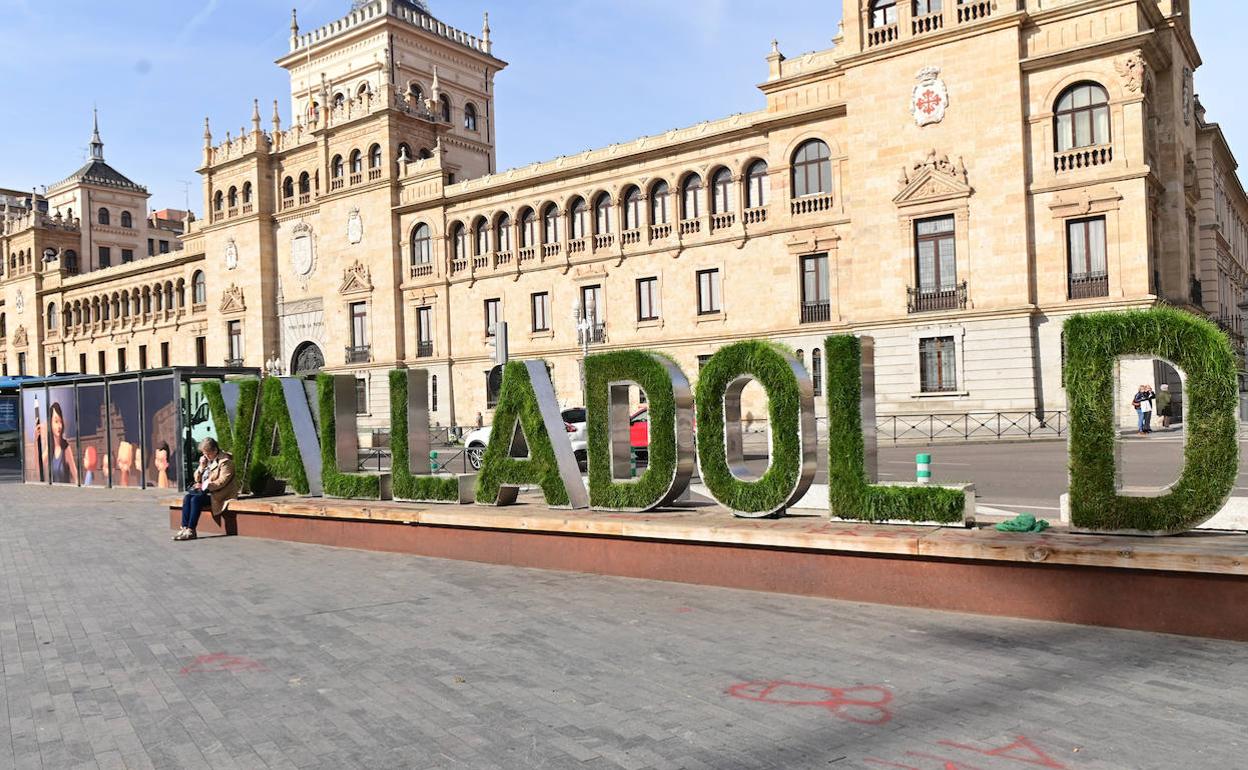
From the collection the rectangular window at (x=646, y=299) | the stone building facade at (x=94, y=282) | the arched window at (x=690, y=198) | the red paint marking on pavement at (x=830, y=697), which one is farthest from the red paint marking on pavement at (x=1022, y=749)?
the stone building facade at (x=94, y=282)

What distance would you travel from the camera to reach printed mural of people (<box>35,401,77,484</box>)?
2497cm

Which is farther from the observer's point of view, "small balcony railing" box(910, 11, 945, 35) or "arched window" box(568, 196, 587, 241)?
"arched window" box(568, 196, 587, 241)

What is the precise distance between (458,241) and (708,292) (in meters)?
13.8

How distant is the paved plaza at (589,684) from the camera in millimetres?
4645

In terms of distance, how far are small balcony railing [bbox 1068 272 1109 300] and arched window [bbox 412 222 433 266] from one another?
1107 inches

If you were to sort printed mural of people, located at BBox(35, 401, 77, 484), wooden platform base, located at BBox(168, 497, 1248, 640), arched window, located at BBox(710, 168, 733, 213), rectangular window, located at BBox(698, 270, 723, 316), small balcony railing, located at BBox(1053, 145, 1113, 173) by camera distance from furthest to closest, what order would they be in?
rectangular window, located at BBox(698, 270, 723, 316), arched window, located at BBox(710, 168, 733, 213), small balcony railing, located at BBox(1053, 145, 1113, 173), printed mural of people, located at BBox(35, 401, 77, 484), wooden platform base, located at BBox(168, 497, 1248, 640)

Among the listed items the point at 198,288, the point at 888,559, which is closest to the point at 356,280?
the point at 198,288

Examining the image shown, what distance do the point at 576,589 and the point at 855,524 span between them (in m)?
2.52

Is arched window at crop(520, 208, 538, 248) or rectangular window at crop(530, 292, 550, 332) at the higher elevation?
arched window at crop(520, 208, 538, 248)

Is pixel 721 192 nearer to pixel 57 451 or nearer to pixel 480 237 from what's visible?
pixel 480 237

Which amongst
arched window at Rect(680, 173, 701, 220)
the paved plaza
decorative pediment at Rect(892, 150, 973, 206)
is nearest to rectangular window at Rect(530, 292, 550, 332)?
arched window at Rect(680, 173, 701, 220)

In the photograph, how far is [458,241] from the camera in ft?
147

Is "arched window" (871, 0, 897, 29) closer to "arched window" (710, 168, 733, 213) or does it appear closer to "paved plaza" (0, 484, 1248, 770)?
"arched window" (710, 168, 733, 213)

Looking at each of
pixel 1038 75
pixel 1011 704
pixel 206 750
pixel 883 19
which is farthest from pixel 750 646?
pixel 883 19
